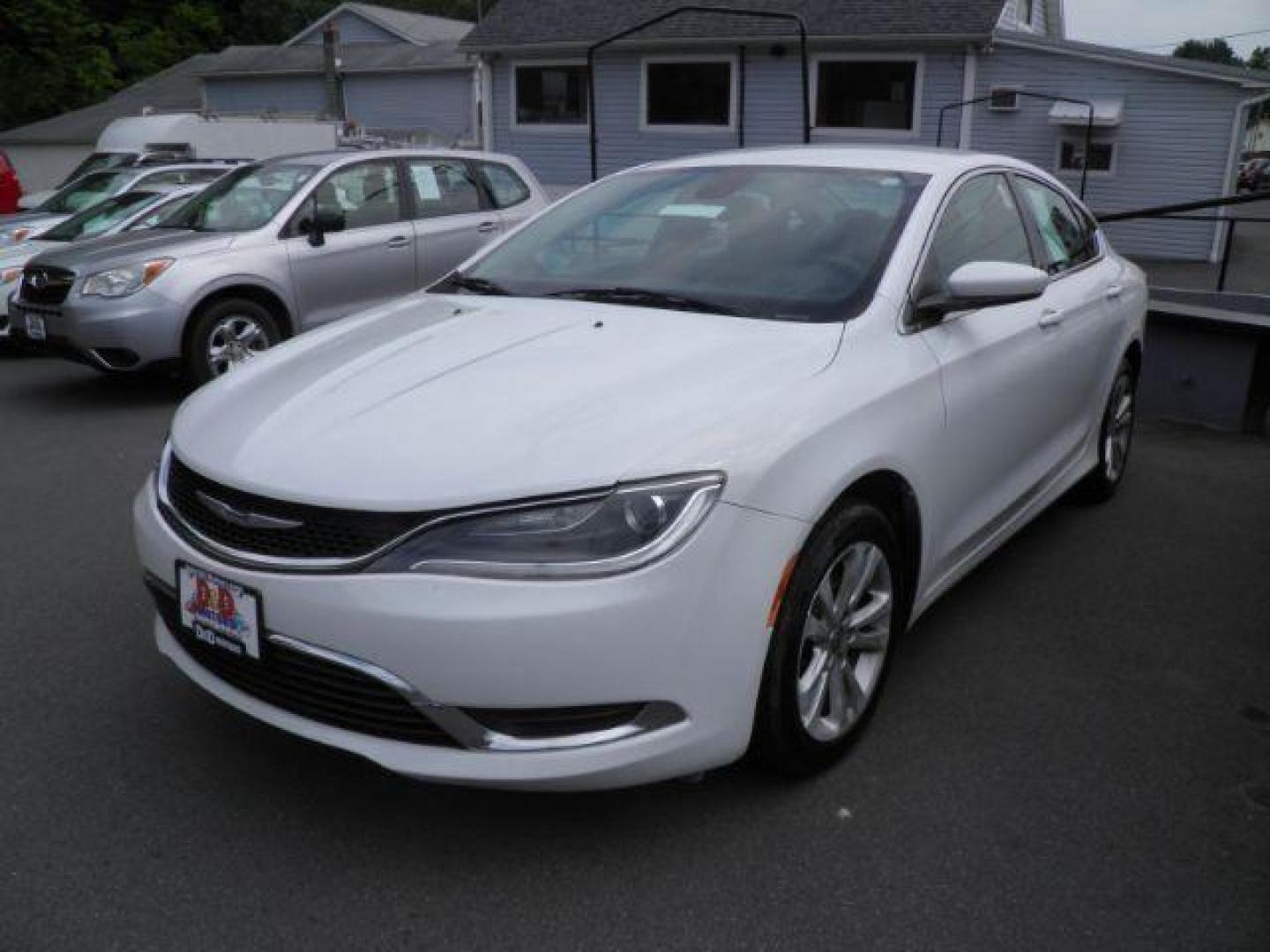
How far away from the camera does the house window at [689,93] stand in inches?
803

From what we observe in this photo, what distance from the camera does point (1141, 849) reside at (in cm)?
263

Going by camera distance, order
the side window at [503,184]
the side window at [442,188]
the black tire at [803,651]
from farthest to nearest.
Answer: the side window at [503,184] → the side window at [442,188] → the black tire at [803,651]

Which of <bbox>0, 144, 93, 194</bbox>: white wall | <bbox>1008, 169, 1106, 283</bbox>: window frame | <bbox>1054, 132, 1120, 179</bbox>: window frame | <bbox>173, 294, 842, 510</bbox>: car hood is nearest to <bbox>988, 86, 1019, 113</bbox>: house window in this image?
<bbox>1054, 132, 1120, 179</bbox>: window frame

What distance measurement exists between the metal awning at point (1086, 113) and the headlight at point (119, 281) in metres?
14.6

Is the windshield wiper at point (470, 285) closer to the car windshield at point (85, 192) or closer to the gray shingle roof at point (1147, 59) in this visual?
the car windshield at point (85, 192)

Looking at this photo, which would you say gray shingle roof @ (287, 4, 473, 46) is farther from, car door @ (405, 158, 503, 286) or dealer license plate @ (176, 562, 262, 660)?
dealer license plate @ (176, 562, 262, 660)

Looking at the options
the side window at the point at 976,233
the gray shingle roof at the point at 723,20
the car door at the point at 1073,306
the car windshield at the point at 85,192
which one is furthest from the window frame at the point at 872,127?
the side window at the point at 976,233

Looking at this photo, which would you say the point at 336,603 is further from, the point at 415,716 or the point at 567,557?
the point at 567,557

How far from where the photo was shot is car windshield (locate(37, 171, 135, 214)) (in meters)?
11.0

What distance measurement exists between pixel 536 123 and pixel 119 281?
16.3 meters

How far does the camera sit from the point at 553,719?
235 cm

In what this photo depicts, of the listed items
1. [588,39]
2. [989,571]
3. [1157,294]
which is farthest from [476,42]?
[989,571]

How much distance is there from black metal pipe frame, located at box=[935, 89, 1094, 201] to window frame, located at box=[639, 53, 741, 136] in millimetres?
3649

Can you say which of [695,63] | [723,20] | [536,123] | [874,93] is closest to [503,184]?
[874,93]
